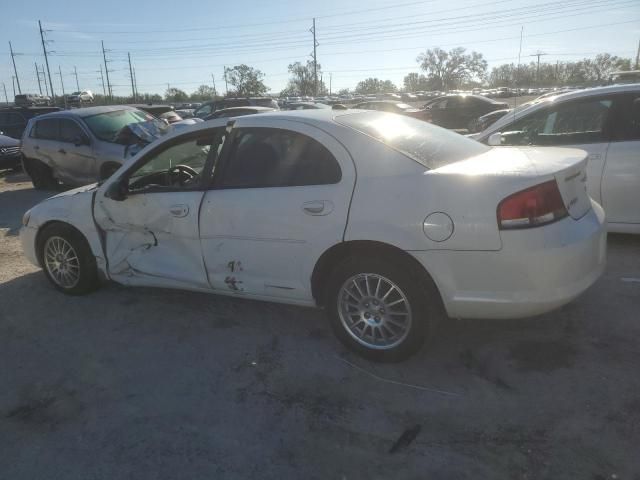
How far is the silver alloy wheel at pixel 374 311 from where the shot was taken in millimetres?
3051

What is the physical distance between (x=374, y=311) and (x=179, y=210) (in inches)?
64.6

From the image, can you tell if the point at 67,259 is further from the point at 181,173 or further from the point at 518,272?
the point at 518,272

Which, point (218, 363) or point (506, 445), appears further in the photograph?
point (218, 363)

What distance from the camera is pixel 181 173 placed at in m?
4.43

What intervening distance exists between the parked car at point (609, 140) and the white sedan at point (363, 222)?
1.57 m

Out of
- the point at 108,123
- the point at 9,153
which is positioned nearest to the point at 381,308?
the point at 108,123

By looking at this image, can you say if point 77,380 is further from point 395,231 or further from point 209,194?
point 395,231

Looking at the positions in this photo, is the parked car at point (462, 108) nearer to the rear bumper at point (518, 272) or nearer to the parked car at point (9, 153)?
the parked car at point (9, 153)

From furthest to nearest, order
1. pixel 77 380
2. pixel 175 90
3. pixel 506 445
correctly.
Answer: pixel 175 90, pixel 77 380, pixel 506 445

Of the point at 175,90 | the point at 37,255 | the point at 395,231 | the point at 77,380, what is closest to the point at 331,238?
the point at 395,231

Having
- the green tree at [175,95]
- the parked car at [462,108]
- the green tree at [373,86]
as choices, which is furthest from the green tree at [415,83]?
the parked car at [462,108]

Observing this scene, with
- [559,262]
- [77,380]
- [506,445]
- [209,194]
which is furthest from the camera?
[209,194]

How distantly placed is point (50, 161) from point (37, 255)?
650cm

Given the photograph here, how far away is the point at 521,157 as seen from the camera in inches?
130
